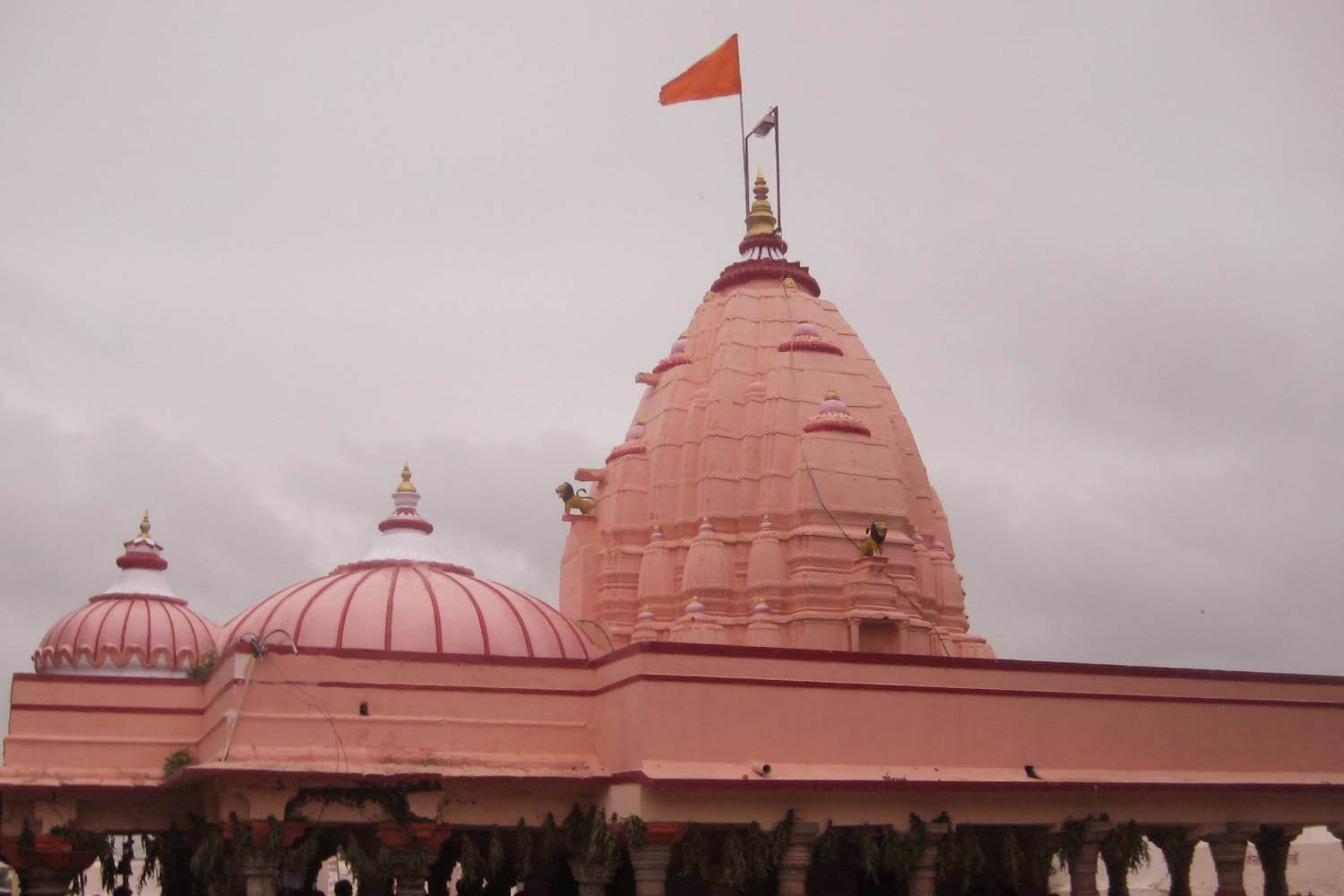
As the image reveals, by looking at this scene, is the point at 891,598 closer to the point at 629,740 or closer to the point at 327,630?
the point at 629,740

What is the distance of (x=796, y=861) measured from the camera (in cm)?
1914

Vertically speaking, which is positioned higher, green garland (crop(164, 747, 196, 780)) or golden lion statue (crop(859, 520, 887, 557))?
golden lion statue (crop(859, 520, 887, 557))

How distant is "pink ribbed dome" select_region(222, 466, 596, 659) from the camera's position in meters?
20.9

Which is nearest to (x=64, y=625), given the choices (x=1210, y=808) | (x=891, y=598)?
(x=891, y=598)

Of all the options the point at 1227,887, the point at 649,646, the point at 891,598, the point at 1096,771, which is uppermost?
the point at 891,598

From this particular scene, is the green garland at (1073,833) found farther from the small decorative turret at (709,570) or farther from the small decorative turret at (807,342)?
the small decorative turret at (807,342)

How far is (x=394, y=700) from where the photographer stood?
19797mm

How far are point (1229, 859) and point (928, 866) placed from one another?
5.31 meters

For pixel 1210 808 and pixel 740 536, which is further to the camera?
pixel 740 536

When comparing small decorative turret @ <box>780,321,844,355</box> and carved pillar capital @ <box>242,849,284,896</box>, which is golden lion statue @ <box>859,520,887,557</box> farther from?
carved pillar capital @ <box>242,849,284,896</box>

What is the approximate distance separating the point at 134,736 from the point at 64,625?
6.02 metres

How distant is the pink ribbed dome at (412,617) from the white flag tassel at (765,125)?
42.2 ft

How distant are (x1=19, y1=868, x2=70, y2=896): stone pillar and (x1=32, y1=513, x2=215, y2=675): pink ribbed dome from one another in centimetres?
526

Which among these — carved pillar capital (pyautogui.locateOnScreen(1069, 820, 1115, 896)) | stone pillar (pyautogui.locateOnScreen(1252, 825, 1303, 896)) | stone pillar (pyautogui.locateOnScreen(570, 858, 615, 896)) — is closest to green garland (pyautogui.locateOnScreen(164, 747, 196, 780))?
stone pillar (pyautogui.locateOnScreen(570, 858, 615, 896))
